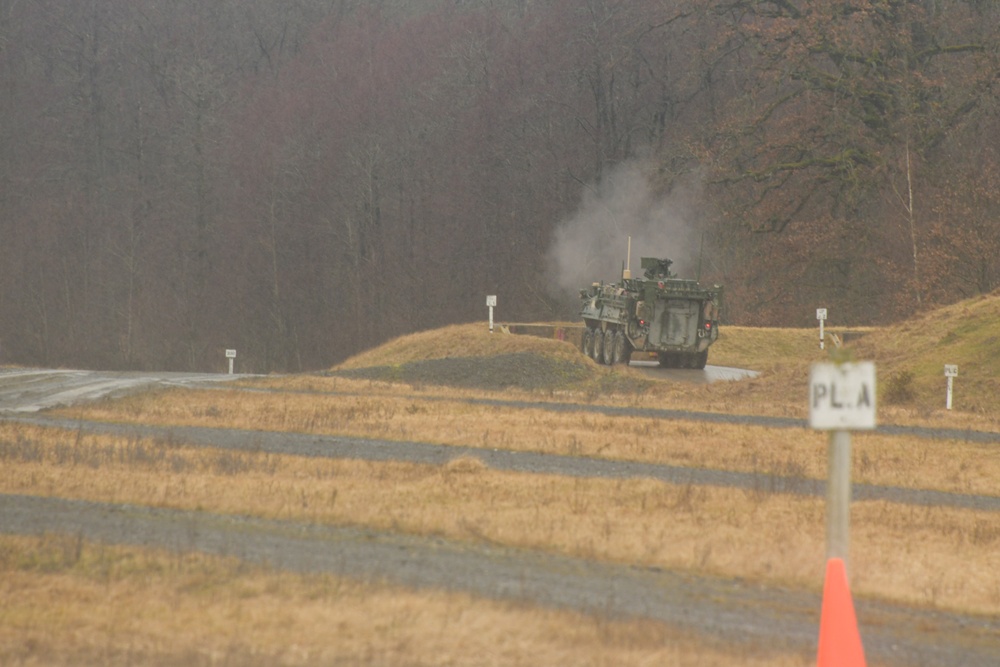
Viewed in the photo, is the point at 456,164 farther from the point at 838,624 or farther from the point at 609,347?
the point at 838,624

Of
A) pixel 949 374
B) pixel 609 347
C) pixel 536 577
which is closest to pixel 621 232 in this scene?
pixel 609 347

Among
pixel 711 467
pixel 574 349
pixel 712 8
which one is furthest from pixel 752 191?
pixel 711 467

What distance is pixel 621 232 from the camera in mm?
58031

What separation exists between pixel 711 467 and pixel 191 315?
2465 inches

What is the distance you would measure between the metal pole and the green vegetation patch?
23.2 m

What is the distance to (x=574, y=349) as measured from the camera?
34.4 m

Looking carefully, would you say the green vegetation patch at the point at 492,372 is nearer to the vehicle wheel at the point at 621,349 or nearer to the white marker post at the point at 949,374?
the vehicle wheel at the point at 621,349

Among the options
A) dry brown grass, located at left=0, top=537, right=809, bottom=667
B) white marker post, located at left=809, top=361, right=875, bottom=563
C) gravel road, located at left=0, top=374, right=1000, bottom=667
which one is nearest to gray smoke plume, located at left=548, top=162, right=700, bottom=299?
gravel road, located at left=0, top=374, right=1000, bottom=667

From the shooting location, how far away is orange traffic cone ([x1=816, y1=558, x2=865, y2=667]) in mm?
7062

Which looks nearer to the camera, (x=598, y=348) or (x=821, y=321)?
(x=598, y=348)

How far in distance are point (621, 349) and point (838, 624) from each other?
27742 mm

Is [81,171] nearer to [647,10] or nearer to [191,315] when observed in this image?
[191,315]

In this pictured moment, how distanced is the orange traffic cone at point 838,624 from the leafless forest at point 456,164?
35397 millimetres

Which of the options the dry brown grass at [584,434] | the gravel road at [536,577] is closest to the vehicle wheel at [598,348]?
the dry brown grass at [584,434]
